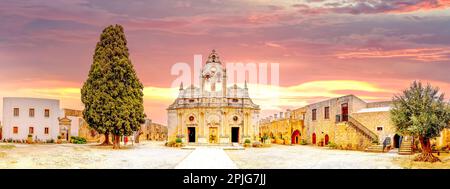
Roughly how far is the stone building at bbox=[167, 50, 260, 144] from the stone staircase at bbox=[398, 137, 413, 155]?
941 inches

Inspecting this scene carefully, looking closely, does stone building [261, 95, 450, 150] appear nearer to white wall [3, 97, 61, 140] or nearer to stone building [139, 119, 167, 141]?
white wall [3, 97, 61, 140]

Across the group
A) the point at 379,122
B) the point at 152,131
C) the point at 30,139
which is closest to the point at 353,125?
the point at 379,122

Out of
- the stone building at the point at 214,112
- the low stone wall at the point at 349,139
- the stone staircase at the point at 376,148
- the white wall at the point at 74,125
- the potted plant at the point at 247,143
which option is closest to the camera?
the stone staircase at the point at 376,148

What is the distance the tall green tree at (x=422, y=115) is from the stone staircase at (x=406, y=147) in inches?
180

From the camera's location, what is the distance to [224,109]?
55.0 meters

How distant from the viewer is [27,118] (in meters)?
53.7

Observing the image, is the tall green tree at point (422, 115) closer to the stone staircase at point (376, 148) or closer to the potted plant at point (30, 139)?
the stone staircase at point (376, 148)

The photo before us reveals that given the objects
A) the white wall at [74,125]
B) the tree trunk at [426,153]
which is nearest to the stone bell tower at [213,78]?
the white wall at [74,125]

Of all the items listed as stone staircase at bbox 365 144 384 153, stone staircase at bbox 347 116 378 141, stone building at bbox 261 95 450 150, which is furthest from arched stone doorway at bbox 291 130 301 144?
stone staircase at bbox 365 144 384 153

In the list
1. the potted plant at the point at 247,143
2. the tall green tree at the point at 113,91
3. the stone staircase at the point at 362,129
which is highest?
the tall green tree at the point at 113,91

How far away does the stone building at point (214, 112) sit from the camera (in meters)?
54.8

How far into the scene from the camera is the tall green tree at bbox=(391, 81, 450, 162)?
27172mm
